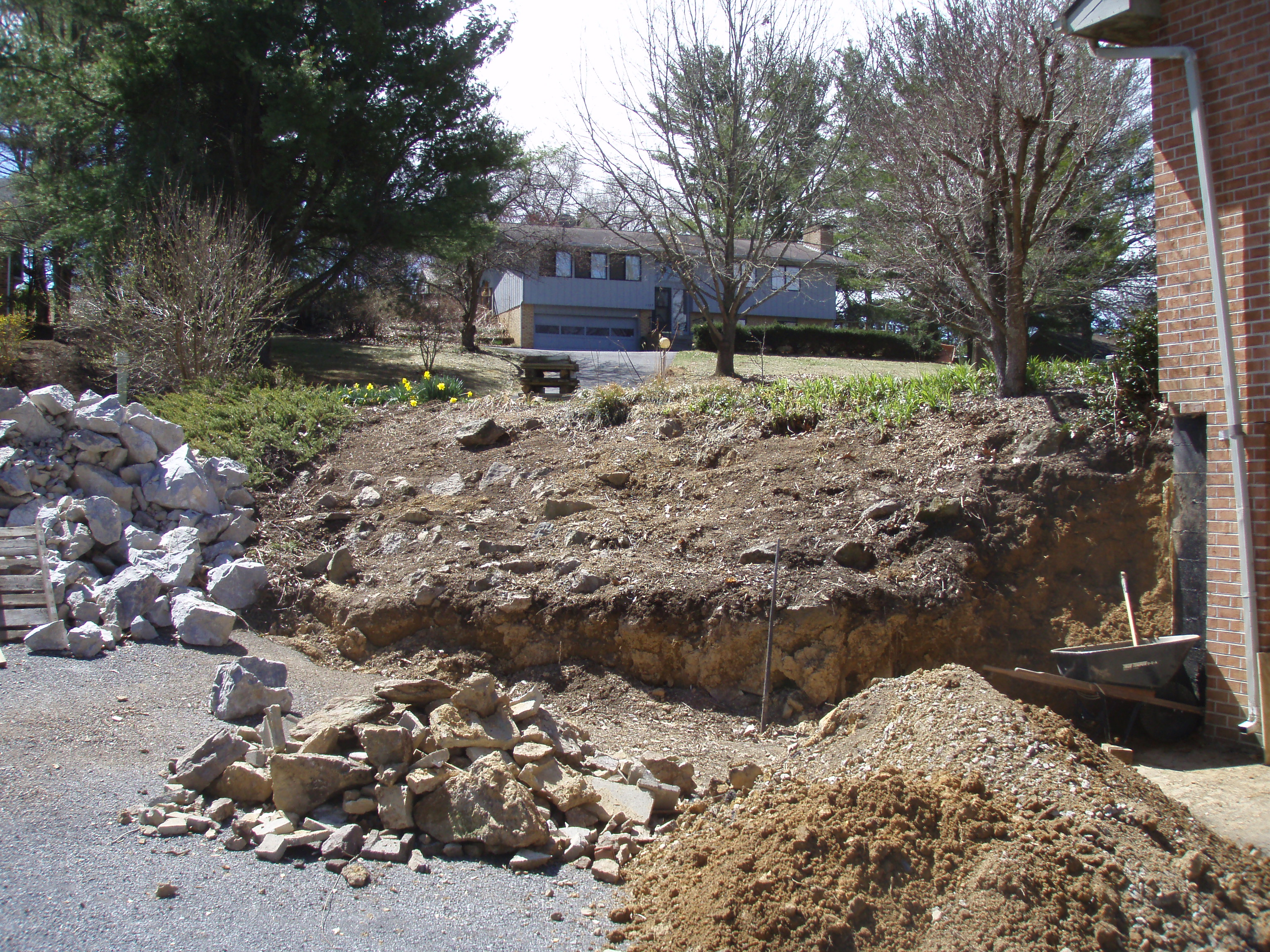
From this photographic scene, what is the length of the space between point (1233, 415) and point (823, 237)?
47.9 feet

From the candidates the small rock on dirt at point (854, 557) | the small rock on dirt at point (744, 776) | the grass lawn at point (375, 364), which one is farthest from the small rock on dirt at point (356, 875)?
the grass lawn at point (375, 364)

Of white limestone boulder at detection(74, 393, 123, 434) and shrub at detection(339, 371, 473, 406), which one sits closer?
white limestone boulder at detection(74, 393, 123, 434)

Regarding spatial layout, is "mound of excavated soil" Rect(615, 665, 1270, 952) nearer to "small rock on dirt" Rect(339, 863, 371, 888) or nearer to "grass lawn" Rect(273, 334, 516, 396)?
"small rock on dirt" Rect(339, 863, 371, 888)

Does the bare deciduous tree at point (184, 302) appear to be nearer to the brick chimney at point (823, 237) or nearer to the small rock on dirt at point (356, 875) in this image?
the brick chimney at point (823, 237)

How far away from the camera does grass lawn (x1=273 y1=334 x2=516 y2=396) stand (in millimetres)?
19547

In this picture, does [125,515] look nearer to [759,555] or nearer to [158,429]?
[158,429]

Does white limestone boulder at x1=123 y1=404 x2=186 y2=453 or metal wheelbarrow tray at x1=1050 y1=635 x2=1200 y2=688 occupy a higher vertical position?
white limestone boulder at x1=123 y1=404 x2=186 y2=453

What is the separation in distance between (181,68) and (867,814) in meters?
17.9

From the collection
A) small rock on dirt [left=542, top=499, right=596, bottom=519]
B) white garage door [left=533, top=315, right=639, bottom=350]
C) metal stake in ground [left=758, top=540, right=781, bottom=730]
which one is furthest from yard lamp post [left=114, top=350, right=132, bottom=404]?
white garage door [left=533, top=315, right=639, bottom=350]

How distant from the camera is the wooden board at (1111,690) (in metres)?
5.02

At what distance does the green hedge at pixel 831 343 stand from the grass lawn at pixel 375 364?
322 inches

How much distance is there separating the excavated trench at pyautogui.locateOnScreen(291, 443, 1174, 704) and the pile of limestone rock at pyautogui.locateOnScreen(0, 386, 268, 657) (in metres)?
1.57

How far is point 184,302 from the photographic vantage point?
1188cm

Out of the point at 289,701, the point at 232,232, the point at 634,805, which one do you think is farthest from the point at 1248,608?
the point at 232,232
